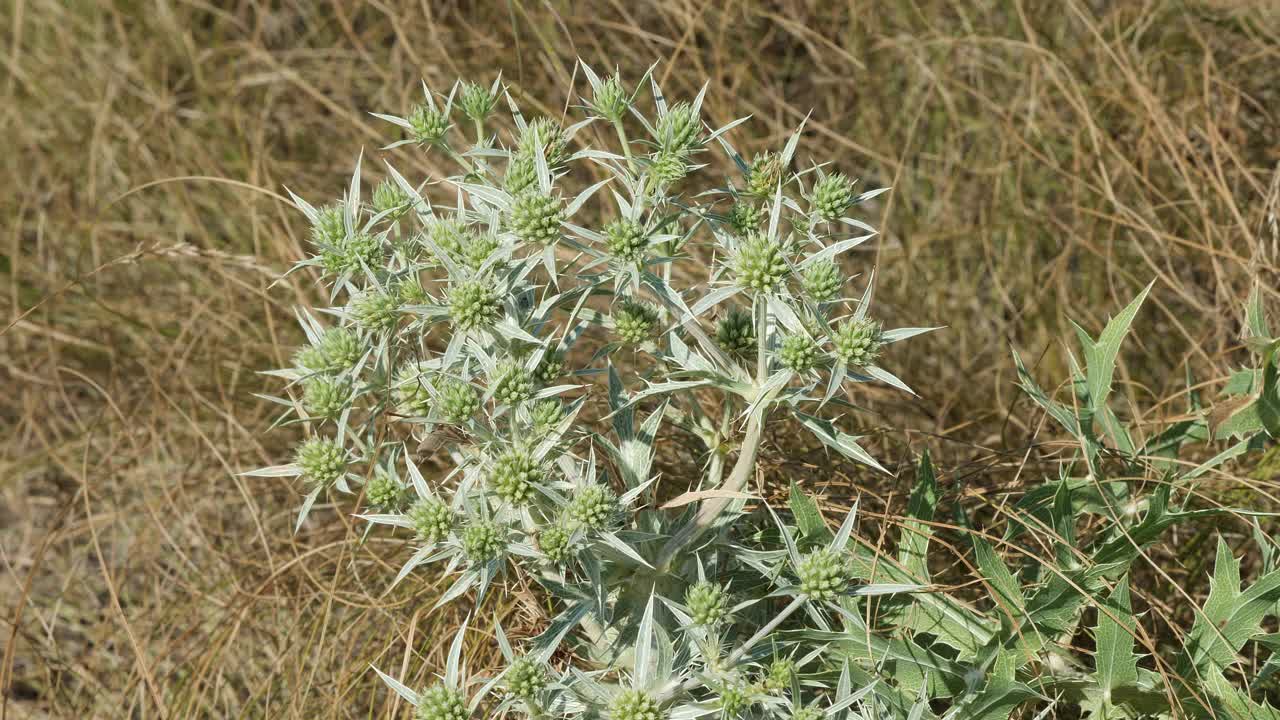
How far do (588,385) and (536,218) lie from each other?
0.33 m

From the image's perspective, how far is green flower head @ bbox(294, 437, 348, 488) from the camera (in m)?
1.85

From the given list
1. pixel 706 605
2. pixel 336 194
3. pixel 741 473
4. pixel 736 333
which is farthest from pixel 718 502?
pixel 336 194

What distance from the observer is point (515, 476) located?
1712mm

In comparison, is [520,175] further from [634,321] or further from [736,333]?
[736,333]

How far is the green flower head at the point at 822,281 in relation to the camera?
1748mm

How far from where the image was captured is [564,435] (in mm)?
1889

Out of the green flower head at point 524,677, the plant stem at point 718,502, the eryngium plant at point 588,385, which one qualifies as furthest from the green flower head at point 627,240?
the green flower head at point 524,677

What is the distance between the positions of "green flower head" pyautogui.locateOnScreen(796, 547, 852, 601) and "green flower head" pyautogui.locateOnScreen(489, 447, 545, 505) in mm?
494

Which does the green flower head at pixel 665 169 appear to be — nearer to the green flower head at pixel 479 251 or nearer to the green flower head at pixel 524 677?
the green flower head at pixel 479 251

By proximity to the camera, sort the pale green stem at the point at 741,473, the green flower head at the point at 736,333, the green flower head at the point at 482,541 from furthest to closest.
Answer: the green flower head at the point at 736,333 → the pale green stem at the point at 741,473 → the green flower head at the point at 482,541

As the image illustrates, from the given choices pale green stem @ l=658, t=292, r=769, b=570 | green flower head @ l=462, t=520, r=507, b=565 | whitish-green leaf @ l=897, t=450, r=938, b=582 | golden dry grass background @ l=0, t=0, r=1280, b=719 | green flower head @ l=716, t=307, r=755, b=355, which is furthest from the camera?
golden dry grass background @ l=0, t=0, r=1280, b=719

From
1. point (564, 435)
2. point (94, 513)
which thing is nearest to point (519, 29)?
point (94, 513)

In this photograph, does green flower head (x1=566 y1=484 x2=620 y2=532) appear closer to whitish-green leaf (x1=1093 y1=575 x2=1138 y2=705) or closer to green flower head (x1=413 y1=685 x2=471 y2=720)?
green flower head (x1=413 y1=685 x2=471 y2=720)

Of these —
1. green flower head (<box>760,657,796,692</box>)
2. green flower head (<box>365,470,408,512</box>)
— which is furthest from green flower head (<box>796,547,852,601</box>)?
green flower head (<box>365,470,408,512</box>)
